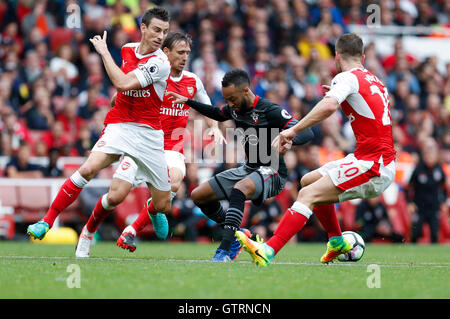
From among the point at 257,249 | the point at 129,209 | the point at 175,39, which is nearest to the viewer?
the point at 257,249

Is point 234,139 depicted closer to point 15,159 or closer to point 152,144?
point 15,159

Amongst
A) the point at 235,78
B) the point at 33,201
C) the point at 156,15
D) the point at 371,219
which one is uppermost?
the point at 156,15

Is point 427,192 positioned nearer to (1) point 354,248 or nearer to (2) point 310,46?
(2) point 310,46

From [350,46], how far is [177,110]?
2.70 meters

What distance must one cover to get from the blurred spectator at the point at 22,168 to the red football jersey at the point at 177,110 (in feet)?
17.8

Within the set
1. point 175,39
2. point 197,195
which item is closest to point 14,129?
point 175,39

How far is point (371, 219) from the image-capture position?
15625mm

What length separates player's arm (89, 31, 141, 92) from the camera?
7613mm

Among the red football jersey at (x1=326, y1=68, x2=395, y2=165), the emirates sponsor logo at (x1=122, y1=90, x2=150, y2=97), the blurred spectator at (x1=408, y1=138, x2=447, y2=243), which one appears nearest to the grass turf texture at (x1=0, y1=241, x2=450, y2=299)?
the red football jersey at (x1=326, y1=68, x2=395, y2=165)

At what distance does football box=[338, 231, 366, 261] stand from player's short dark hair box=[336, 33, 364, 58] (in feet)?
6.37

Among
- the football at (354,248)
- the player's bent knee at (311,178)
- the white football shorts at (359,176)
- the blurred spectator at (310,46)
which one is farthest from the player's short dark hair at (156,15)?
the blurred spectator at (310,46)

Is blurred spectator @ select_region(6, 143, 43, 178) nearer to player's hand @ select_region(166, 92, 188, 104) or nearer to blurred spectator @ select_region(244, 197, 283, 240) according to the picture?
blurred spectator @ select_region(244, 197, 283, 240)

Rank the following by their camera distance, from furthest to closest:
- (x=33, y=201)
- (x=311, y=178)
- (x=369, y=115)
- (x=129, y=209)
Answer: (x=129, y=209)
(x=33, y=201)
(x=311, y=178)
(x=369, y=115)
